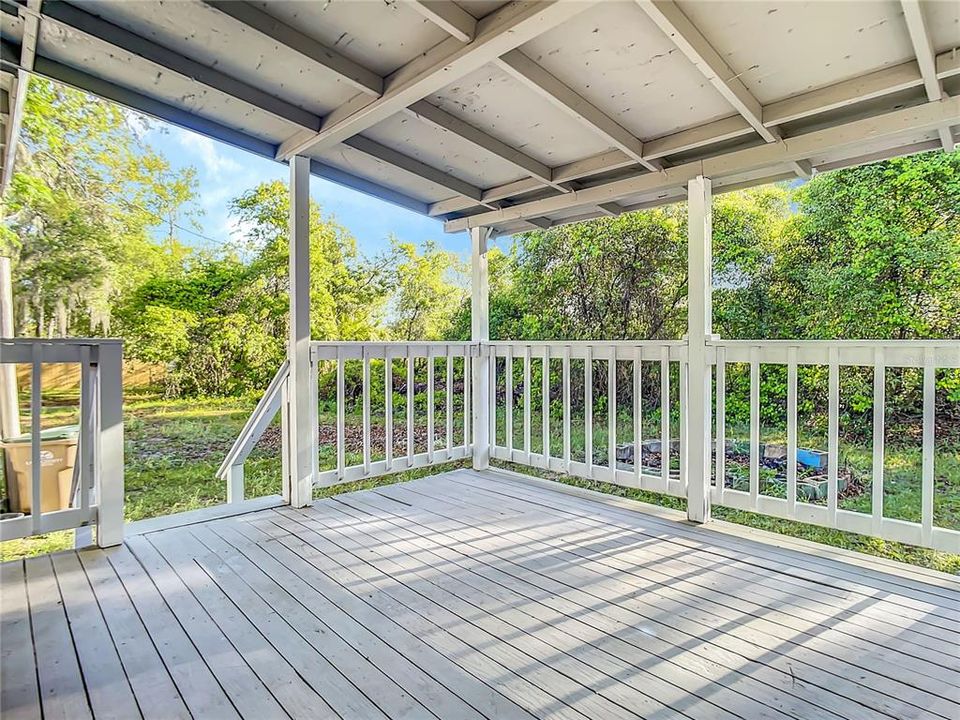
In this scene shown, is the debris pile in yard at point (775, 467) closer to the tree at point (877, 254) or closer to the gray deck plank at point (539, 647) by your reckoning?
the tree at point (877, 254)

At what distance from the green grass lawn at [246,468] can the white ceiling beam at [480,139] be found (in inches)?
96.5

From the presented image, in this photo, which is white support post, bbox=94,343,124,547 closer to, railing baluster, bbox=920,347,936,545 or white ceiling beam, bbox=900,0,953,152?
white ceiling beam, bbox=900,0,953,152

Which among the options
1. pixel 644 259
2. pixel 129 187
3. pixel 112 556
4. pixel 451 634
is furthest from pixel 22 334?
pixel 644 259

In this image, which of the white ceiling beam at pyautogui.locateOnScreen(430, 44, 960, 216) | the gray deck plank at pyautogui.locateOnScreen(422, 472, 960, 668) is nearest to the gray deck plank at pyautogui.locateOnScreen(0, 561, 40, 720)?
the gray deck plank at pyautogui.locateOnScreen(422, 472, 960, 668)

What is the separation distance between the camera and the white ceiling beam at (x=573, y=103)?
7.23ft

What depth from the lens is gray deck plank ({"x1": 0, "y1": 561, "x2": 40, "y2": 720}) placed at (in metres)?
1.45

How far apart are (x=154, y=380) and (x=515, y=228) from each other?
4.87 metres

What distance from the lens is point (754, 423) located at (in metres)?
2.93

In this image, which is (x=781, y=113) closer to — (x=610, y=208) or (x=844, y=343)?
(x=844, y=343)

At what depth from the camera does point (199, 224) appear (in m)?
6.67

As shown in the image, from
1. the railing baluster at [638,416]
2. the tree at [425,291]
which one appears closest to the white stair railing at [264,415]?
the railing baluster at [638,416]

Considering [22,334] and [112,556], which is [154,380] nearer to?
[22,334]

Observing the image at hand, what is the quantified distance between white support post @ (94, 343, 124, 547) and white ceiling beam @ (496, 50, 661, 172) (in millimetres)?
2494

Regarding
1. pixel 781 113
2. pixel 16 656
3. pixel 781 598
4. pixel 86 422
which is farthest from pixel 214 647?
pixel 781 113
